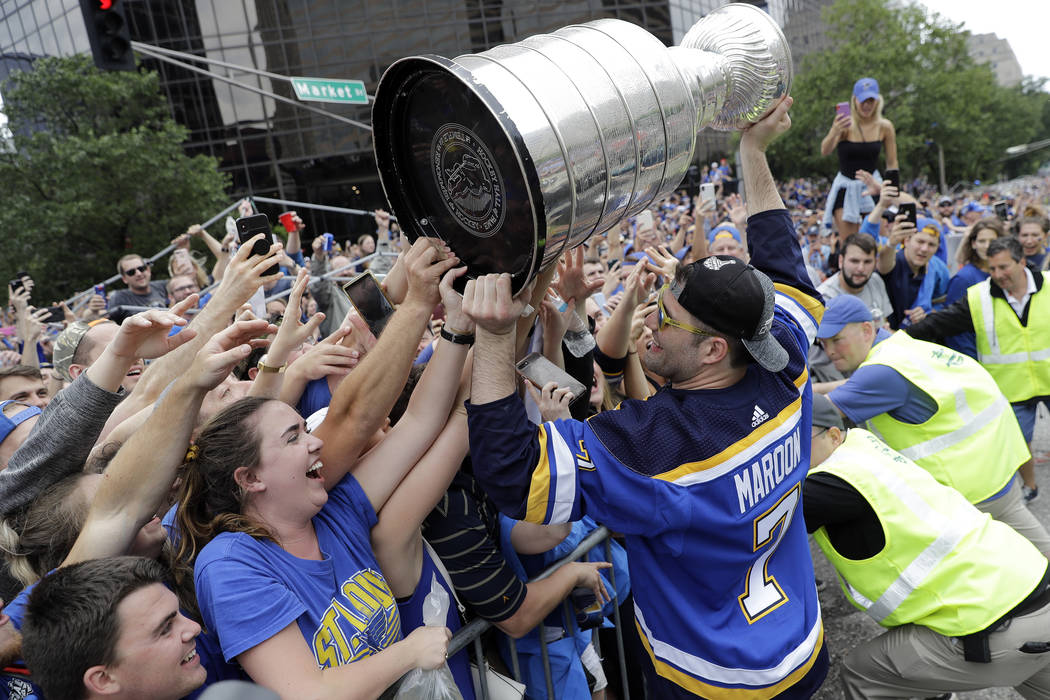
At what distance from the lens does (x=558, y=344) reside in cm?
281

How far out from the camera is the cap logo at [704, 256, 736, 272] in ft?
6.82

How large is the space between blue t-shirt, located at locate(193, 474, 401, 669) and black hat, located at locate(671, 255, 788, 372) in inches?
43.8

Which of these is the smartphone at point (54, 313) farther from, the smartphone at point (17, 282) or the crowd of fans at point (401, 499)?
the crowd of fans at point (401, 499)

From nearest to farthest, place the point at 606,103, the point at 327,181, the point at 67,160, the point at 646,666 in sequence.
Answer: the point at 606,103, the point at 646,666, the point at 67,160, the point at 327,181

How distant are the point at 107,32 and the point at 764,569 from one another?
8.03 m

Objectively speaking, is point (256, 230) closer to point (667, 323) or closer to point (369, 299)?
point (369, 299)

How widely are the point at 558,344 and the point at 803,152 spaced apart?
43.4 meters

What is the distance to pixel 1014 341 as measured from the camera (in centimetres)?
498

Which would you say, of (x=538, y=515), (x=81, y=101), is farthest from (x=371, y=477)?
(x=81, y=101)

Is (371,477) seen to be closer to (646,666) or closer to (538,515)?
(538,515)

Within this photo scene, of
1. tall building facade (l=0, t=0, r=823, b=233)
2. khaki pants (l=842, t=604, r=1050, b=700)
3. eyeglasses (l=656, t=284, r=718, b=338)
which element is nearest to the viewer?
eyeglasses (l=656, t=284, r=718, b=338)

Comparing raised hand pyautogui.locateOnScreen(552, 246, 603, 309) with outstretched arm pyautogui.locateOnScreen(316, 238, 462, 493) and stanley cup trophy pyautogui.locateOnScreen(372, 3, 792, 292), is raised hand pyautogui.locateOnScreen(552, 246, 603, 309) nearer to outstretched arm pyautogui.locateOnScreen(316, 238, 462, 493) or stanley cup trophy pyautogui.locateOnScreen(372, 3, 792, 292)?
stanley cup trophy pyautogui.locateOnScreen(372, 3, 792, 292)

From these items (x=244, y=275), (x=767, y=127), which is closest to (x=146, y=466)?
(x=244, y=275)

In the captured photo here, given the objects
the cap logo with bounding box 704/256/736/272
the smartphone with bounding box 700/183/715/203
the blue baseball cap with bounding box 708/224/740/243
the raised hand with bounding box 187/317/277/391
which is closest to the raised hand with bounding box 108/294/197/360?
the raised hand with bounding box 187/317/277/391
